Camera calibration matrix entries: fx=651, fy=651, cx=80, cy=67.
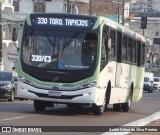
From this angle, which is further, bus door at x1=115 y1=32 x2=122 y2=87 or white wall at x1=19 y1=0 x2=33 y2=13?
white wall at x1=19 y1=0 x2=33 y2=13

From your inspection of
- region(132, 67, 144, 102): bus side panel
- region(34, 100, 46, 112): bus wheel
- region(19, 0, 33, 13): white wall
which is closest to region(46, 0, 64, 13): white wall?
region(19, 0, 33, 13): white wall

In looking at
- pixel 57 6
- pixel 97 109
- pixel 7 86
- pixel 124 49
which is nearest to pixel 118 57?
pixel 124 49

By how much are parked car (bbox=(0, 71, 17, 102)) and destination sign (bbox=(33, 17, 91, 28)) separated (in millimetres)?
11779

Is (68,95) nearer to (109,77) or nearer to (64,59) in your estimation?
(64,59)

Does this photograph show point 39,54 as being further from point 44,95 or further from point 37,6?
point 37,6

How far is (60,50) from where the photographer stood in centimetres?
2167

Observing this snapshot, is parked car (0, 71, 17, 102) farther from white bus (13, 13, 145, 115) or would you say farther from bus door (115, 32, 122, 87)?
white bus (13, 13, 145, 115)

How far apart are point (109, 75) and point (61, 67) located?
8.74 feet

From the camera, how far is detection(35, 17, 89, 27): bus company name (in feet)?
72.3

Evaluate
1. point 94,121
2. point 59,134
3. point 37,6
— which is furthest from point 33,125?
point 37,6

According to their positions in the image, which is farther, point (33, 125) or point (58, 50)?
point (58, 50)

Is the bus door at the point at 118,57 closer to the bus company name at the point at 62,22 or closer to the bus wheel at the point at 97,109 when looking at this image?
the bus wheel at the point at 97,109

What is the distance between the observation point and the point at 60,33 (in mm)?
21922

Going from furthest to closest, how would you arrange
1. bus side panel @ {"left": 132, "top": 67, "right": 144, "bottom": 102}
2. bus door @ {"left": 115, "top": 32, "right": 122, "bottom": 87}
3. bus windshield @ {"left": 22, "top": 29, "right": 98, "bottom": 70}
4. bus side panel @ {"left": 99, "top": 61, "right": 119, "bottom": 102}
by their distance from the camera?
bus side panel @ {"left": 132, "top": 67, "right": 144, "bottom": 102}
bus door @ {"left": 115, "top": 32, "right": 122, "bottom": 87}
bus side panel @ {"left": 99, "top": 61, "right": 119, "bottom": 102}
bus windshield @ {"left": 22, "top": 29, "right": 98, "bottom": 70}
